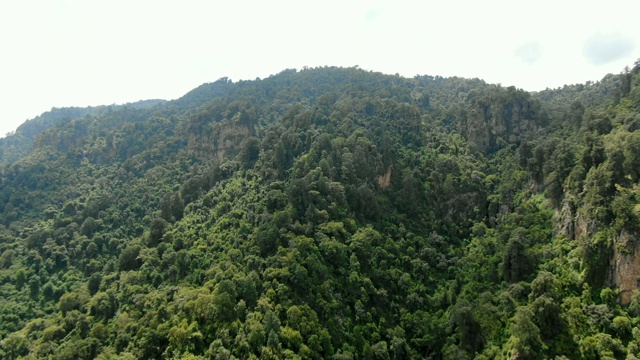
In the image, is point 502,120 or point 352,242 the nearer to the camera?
→ point 352,242

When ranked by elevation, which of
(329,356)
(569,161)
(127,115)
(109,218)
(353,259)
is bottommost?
(329,356)

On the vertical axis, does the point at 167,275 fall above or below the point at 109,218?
below

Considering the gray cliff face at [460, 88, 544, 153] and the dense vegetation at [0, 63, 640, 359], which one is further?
the gray cliff face at [460, 88, 544, 153]

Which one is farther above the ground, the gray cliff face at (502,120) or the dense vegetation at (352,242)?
the gray cliff face at (502,120)

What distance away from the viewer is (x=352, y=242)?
6669 cm

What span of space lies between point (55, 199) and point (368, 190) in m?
87.3

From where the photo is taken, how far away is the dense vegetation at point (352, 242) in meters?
49.3

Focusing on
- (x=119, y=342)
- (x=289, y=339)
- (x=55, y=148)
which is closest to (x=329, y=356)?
(x=289, y=339)

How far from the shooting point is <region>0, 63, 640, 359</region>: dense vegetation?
162 ft

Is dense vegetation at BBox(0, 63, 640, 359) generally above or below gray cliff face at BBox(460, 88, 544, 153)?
below

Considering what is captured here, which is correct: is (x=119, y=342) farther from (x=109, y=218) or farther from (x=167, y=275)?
(x=109, y=218)

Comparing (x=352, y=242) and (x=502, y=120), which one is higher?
(x=502, y=120)

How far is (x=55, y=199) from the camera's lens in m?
107

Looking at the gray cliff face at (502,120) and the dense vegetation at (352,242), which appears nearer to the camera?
the dense vegetation at (352,242)
